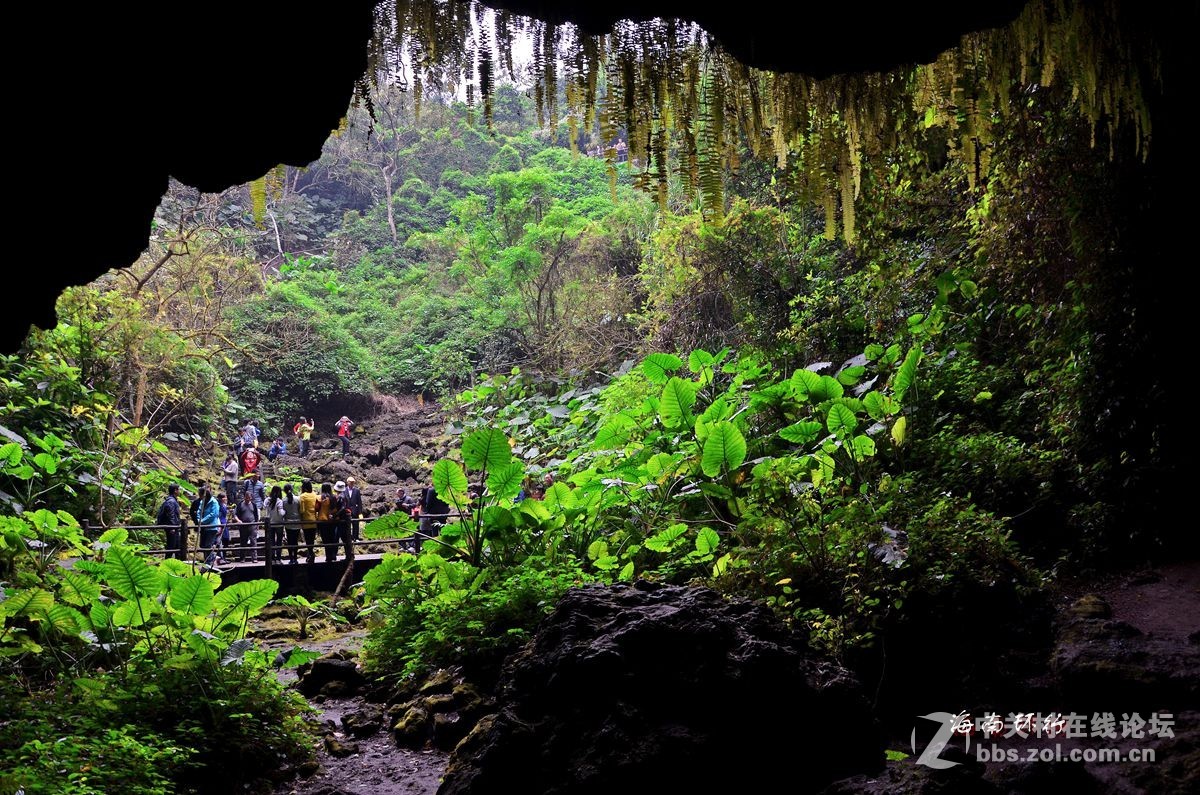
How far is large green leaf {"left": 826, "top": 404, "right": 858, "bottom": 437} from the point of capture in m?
5.45

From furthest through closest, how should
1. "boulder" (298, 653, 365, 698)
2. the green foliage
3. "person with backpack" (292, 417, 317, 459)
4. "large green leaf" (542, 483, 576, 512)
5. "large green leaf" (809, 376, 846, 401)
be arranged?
"person with backpack" (292, 417, 317, 459) → "large green leaf" (542, 483, 576, 512) → "large green leaf" (809, 376, 846, 401) → "boulder" (298, 653, 365, 698) → the green foliage

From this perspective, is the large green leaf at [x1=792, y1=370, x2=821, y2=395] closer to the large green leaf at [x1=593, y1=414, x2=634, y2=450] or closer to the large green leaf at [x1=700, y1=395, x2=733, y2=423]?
the large green leaf at [x1=700, y1=395, x2=733, y2=423]

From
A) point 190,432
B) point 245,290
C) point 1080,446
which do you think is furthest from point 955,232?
point 245,290

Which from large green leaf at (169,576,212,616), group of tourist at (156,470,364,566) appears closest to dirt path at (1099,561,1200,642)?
large green leaf at (169,576,212,616)

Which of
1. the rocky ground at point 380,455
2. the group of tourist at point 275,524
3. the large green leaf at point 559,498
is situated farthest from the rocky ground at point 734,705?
the rocky ground at point 380,455

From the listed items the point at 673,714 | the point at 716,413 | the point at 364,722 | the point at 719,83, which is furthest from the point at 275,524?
the point at 719,83

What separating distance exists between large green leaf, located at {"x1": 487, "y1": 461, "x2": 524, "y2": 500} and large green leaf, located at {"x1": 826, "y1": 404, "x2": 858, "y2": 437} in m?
2.34

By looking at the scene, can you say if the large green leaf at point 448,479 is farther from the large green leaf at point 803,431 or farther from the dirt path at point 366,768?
the large green leaf at point 803,431

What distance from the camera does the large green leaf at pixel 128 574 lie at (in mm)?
4465

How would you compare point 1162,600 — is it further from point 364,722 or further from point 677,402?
point 364,722

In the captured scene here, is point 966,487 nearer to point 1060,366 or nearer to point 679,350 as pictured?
point 1060,366

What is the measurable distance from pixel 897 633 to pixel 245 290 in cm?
2058

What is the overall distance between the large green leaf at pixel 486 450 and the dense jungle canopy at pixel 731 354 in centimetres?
3

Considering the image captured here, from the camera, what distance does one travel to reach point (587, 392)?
45.8 ft
